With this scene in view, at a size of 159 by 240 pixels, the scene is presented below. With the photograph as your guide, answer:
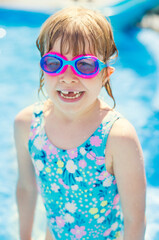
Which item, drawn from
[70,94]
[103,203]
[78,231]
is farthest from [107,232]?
[70,94]

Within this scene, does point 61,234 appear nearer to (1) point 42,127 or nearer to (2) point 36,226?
(1) point 42,127

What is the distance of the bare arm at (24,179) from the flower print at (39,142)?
0.31 feet

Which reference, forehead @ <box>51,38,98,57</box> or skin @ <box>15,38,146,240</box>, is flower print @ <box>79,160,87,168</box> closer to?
skin @ <box>15,38,146,240</box>

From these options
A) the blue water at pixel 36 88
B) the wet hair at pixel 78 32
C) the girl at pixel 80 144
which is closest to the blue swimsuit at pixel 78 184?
the girl at pixel 80 144

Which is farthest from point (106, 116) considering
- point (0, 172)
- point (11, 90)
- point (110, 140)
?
point (11, 90)

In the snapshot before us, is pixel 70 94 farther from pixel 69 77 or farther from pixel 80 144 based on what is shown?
pixel 80 144

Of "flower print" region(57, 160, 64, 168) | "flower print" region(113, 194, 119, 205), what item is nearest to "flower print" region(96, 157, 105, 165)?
"flower print" region(57, 160, 64, 168)

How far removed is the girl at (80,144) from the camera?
194 centimetres

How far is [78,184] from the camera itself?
7.22 ft

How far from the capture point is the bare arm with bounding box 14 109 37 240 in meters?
2.32

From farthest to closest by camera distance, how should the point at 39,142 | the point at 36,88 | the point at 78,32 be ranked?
the point at 36,88 < the point at 39,142 < the point at 78,32

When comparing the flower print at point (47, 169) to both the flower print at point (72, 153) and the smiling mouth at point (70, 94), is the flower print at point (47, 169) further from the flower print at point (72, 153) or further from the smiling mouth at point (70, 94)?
the smiling mouth at point (70, 94)

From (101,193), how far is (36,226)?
1841 mm

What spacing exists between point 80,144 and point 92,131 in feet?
0.34
